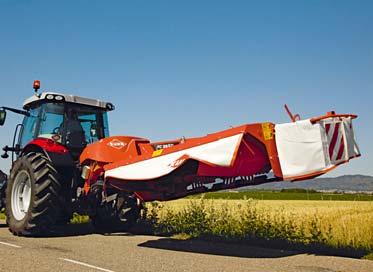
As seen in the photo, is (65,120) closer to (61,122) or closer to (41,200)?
(61,122)

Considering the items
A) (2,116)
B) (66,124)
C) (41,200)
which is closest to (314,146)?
(41,200)

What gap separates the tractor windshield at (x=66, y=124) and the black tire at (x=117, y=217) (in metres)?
1.47

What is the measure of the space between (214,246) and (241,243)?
616mm

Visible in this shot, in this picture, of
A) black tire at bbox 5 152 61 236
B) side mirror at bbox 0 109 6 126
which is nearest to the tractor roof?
side mirror at bbox 0 109 6 126

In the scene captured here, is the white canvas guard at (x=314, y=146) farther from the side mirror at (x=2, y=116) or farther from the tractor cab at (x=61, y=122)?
the side mirror at (x=2, y=116)

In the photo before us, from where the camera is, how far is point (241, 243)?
25.3 ft

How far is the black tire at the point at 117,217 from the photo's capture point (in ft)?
30.4

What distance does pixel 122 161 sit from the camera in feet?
23.7

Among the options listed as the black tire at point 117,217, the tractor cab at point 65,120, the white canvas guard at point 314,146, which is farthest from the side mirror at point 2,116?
the white canvas guard at point 314,146

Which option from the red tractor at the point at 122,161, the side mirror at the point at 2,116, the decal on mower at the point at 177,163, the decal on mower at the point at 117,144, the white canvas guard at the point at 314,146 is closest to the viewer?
the white canvas guard at the point at 314,146

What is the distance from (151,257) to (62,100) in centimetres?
437

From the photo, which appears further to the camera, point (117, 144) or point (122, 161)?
point (117, 144)

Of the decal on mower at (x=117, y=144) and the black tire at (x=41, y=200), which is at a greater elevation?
the decal on mower at (x=117, y=144)

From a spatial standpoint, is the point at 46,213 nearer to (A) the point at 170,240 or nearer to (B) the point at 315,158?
(A) the point at 170,240
